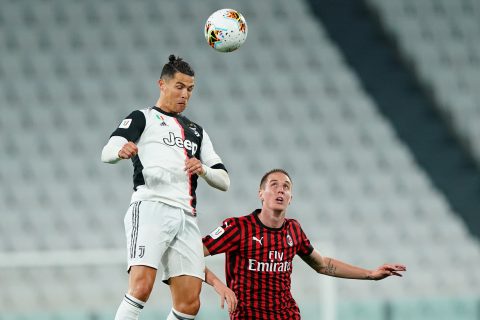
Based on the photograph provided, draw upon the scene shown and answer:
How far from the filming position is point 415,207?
8625mm

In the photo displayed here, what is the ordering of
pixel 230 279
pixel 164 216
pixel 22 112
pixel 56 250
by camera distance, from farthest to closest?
pixel 22 112, pixel 56 250, pixel 230 279, pixel 164 216

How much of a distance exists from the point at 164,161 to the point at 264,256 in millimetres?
719

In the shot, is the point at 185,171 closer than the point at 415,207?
Yes

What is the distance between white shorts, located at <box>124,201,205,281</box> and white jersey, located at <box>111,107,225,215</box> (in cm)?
5

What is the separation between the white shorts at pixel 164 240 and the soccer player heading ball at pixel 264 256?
0.22 meters

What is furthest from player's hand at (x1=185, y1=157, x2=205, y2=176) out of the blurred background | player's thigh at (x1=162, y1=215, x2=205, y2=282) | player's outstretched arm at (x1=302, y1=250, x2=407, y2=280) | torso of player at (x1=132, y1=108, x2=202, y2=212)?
the blurred background

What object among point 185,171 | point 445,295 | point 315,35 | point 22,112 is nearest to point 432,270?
point 445,295

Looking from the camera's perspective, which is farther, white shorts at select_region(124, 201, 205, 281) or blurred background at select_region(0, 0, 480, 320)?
blurred background at select_region(0, 0, 480, 320)

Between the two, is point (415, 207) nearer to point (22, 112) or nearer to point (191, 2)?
point (191, 2)

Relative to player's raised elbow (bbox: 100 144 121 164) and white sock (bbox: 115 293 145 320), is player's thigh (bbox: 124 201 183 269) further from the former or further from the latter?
player's raised elbow (bbox: 100 144 121 164)

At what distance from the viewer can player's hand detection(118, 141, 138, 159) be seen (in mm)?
3848

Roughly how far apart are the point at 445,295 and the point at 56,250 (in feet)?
11.4

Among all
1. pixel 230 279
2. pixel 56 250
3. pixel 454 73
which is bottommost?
pixel 230 279

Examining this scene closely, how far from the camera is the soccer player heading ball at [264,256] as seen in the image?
4418 millimetres
